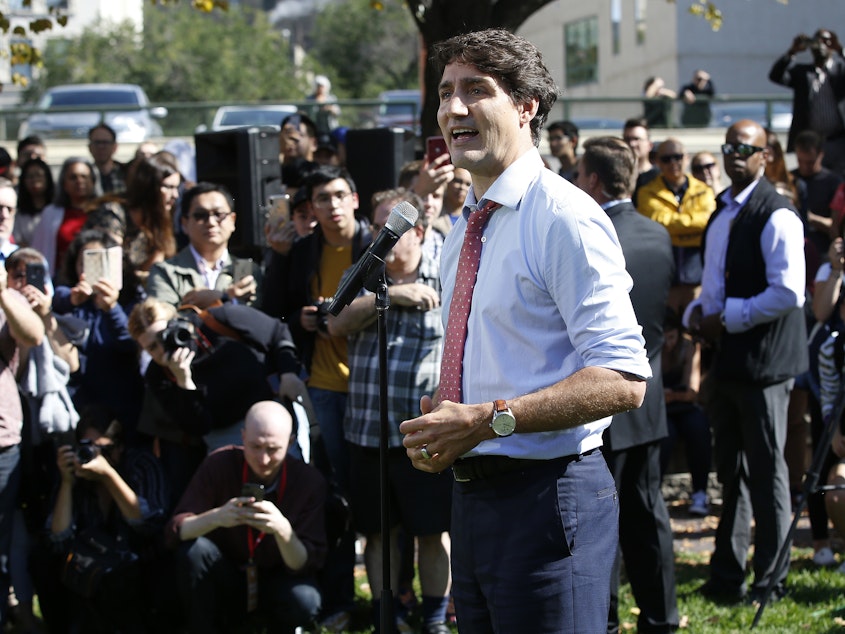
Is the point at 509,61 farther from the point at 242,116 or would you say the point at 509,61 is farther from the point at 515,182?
the point at 242,116

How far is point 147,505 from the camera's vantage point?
606 cm

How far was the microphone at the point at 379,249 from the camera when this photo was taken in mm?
3604

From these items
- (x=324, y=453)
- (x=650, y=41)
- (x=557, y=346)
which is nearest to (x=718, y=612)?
(x=324, y=453)

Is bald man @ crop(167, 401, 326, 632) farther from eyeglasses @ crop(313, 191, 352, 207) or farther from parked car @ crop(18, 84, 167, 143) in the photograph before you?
parked car @ crop(18, 84, 167, 143)

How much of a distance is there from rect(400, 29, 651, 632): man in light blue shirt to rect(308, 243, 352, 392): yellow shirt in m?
3.01

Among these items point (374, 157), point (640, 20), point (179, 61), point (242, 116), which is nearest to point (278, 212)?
point (374, 157)

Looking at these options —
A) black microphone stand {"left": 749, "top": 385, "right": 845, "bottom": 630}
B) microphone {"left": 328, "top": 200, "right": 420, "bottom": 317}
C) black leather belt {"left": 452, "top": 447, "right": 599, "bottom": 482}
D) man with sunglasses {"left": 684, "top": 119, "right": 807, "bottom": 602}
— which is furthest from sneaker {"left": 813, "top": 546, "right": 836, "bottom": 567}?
microphone {"left": 328, "top": 200, "right": 420, "bottom": 317}

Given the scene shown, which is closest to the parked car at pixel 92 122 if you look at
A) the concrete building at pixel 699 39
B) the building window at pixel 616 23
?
the concrete building at pixel 699 39

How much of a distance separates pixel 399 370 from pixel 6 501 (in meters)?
2.01

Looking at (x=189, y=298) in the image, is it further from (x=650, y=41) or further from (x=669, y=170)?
(x=650, y=41)

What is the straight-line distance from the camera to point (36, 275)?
6.23 meters

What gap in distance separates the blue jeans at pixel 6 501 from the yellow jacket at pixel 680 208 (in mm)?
5050

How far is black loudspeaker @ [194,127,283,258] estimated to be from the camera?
26.5ft

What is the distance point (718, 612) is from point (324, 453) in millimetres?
2105
